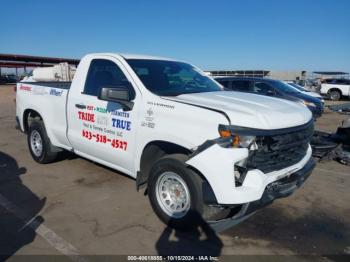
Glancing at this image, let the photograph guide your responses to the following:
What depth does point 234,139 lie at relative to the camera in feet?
10.9

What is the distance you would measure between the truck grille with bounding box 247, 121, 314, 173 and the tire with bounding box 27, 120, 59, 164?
13.4 ft

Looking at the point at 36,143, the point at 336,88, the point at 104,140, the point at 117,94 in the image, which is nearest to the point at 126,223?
the point at 104,140

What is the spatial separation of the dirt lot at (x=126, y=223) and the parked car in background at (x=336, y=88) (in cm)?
2288

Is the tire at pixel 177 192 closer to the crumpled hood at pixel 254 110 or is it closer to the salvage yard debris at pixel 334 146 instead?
the crumpled hood at pixel 254 110

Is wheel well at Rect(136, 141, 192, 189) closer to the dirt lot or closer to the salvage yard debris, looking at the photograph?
the dirt lot

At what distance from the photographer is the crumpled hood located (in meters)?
3.40

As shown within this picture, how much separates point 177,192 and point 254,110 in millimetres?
1293

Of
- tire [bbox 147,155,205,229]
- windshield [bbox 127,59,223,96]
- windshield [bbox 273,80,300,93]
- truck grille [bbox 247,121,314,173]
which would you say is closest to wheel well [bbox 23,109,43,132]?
windshield [bbox 127,59,223,96]

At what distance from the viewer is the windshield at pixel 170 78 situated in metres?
4.43

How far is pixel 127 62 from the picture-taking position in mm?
4602

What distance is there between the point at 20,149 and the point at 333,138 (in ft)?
23.9

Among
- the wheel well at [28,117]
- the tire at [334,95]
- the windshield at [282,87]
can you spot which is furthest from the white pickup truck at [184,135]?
the tire at [334,95]

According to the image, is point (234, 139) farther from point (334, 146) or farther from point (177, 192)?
point (334, 146)

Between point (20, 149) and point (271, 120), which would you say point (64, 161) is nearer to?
point (20, 149)
